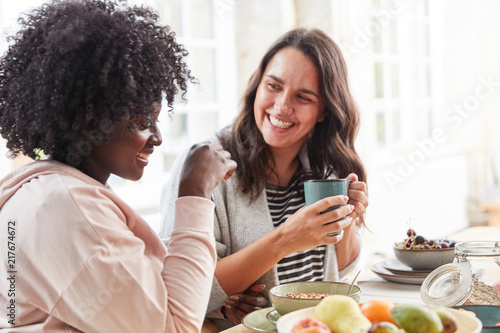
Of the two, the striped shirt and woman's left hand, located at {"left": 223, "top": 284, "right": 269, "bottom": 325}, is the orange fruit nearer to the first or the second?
woman's left hand, located at {"left": 223, "top": 284, "right": 269, "bottom": 325}

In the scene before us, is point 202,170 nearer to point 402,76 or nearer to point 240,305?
point 240,305

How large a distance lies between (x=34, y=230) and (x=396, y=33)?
16.7 ft

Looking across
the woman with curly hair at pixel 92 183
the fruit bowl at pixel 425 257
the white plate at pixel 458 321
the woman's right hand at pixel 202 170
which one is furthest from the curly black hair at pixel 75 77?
the fruit bowl at pixel 425 257

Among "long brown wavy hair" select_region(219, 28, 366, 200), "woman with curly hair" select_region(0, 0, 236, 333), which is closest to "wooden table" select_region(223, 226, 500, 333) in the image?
"long brown wavy hair" select_region(219, 28, 366, 200)

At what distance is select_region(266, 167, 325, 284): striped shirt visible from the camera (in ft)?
6.34

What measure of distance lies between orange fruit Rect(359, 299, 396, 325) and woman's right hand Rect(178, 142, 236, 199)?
386mm

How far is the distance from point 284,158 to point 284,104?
0.24 m

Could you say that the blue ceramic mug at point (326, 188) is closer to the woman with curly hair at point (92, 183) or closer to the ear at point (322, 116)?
the woman with curly hair at point (92, 183)

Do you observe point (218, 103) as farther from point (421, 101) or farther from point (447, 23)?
point (447, 23)

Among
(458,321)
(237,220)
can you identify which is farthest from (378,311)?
(237,220)

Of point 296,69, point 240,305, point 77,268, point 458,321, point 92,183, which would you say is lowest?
point 240,305

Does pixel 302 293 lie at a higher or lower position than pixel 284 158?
lower

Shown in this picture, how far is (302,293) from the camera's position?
1302mm

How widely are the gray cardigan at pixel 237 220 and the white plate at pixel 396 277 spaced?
0.63 ft
